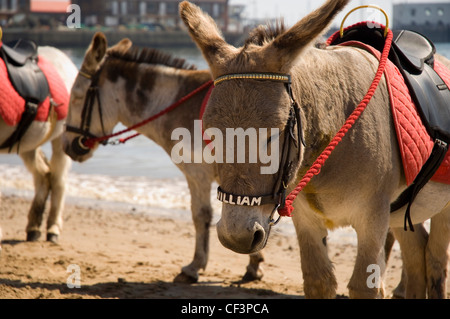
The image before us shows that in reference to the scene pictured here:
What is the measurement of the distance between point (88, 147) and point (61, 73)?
1660mm

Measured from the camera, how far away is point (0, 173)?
504 inches

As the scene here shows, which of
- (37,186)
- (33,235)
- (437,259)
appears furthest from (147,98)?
(437,259)

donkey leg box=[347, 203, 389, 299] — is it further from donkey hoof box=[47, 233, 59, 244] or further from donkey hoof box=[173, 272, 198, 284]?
donkey hoof box=[47, 233, 59, 244]

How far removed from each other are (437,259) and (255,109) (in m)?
2.56

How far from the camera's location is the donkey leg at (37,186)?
7508 mm

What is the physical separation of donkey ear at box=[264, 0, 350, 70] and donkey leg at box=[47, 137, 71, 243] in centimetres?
548

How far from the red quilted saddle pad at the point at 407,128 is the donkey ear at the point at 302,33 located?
2.57ft

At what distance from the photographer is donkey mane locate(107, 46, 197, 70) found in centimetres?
627

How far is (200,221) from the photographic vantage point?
6.16 metres

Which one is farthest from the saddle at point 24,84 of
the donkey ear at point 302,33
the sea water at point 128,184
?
the donkey ear at point 302,33

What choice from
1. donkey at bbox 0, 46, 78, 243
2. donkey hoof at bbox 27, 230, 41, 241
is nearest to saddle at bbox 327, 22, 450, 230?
donkey at bbox 0, 46, 78, 243

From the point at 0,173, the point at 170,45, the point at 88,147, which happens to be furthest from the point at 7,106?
the point at 170,45

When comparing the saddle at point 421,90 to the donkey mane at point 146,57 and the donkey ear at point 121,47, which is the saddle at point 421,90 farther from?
the donkey ear at point 121,47

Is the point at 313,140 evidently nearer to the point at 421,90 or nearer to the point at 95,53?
the point at 421,90
